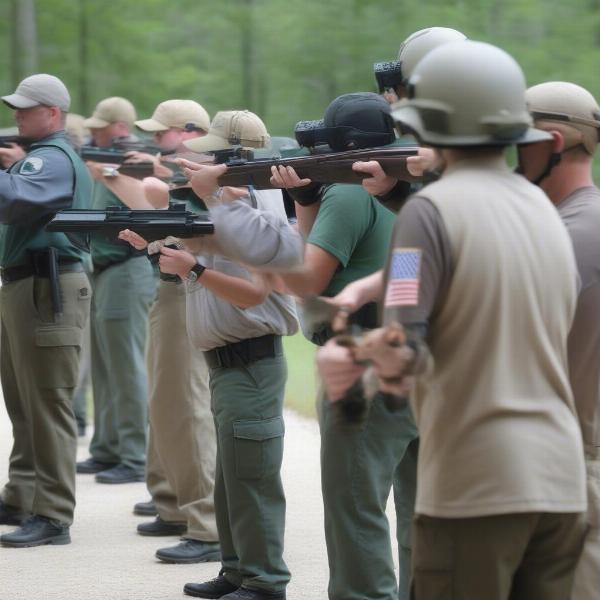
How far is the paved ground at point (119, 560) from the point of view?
20.5 ft

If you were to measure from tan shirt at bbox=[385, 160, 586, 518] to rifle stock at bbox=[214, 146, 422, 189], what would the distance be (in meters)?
1.50

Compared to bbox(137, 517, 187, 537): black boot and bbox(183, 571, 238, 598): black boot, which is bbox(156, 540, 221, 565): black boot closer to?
bbox(137, 517, 187, 537): black boot

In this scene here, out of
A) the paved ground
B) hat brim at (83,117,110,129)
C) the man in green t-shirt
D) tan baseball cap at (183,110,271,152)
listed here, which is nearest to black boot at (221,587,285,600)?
the paved ground

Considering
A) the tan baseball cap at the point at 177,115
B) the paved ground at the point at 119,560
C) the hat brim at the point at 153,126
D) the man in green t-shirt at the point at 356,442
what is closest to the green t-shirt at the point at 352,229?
the man in green t-shirt at the point at 356,442

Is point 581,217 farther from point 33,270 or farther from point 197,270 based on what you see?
point 33,270

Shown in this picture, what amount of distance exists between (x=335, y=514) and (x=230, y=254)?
1290mm

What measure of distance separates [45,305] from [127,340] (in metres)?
2.10

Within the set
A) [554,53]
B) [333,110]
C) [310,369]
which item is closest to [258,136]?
[333,110]

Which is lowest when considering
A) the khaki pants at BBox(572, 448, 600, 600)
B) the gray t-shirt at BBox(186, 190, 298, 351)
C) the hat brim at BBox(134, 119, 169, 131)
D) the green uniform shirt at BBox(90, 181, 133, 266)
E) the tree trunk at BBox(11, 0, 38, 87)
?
the khaki pants at BBox(572, 448, 600, 600)

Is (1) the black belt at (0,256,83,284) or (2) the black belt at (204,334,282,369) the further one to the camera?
(1) the black belt at (0,256,83,284)

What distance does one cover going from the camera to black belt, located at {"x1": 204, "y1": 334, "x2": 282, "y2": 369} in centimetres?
562

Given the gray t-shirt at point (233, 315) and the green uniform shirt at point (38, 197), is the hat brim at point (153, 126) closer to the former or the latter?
the green uniform shirt at point (38, 197)

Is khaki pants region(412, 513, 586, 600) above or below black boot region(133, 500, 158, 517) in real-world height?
above

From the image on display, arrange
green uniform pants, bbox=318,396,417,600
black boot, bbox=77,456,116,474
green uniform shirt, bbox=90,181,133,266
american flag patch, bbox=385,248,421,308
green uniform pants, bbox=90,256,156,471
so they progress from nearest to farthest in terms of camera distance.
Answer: american flag patch, bbox=385,248,421,308 → green uniform pants, bbox=318,396,417,600 → green uniform shirt, bbox=90,181,133,266 → green uniform pants, bbox=90,256,156,471 → black boot, bbox=77,456,116,474
